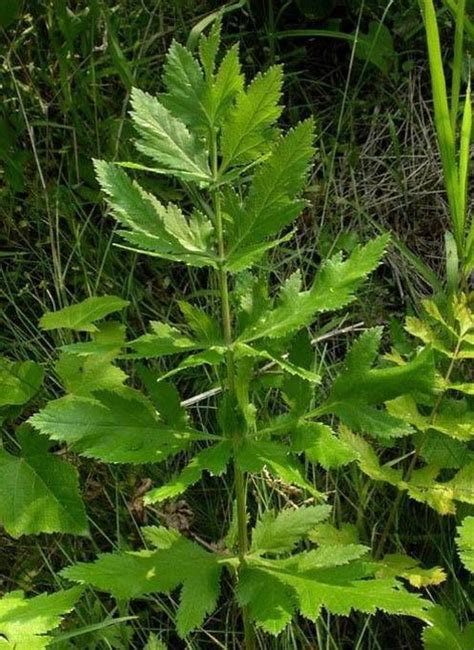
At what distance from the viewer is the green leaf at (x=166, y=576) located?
4.26 ft

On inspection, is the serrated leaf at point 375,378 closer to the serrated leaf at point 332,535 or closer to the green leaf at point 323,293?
the green leaf at point 323,293

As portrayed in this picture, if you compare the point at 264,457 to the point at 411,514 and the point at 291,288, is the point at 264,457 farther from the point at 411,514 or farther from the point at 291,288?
the point at 411,514

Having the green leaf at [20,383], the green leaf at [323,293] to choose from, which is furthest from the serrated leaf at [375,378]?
the green leaf at [20,383]

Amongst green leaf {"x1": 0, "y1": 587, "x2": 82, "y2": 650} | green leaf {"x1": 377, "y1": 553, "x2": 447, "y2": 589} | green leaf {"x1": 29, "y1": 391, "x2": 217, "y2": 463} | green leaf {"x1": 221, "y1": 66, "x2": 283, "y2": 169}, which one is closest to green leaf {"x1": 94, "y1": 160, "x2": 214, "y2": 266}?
green leaf {"x1": 221, "y1": 66, "x2": 283, "y2": 169}

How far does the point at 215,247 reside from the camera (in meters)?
1.35

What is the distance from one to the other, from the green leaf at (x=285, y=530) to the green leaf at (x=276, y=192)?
428 mm

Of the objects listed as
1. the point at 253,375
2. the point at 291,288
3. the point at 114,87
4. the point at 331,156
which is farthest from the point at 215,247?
the point at 114,87

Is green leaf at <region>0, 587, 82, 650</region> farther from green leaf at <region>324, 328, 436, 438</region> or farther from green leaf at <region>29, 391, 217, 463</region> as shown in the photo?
green leaf at <region>324, 328, 436, 438</region>

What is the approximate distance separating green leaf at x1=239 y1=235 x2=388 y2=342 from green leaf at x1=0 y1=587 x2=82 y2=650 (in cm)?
48

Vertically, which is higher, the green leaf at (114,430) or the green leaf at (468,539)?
the green leaf at (114,430)

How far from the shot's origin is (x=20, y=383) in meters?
1.81

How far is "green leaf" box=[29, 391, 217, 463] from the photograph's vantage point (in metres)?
1.29

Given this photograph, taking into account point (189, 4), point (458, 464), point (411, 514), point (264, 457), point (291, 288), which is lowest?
point (411, 514)

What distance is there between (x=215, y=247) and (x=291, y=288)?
0.13 metres
